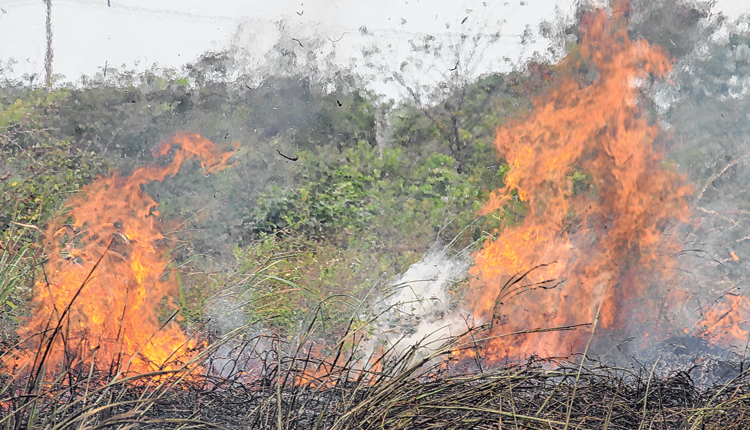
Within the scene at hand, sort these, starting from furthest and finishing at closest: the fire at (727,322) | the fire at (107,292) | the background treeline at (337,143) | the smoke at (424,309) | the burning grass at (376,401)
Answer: the background treeline at (337,143)
the fire at (727,322)
the smoke at (424,309)
the fire at (107,292)
the burning grass at (376,401)

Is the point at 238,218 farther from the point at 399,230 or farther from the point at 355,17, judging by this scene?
the point at 355,17

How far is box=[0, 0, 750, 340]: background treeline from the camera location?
273 inches

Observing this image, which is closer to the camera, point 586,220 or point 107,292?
point 107,292

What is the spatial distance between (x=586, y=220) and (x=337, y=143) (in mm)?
3412

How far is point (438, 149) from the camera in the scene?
317 inches

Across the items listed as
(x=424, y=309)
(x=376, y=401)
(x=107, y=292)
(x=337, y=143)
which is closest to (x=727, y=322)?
(x=424, y=309)

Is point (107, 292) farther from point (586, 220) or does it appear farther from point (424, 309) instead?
point (586, 220)

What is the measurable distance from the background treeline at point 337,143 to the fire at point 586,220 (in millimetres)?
822

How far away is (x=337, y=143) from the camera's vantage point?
798cm

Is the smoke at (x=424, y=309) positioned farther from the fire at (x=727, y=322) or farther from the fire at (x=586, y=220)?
the fire at (x=727, y=322)

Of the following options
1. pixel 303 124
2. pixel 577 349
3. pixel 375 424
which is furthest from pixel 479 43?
pixel 375 424

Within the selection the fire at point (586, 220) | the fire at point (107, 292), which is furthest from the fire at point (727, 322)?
the fire at point (107, 292)

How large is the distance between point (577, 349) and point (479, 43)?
439cm

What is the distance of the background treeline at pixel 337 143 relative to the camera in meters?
6.92
